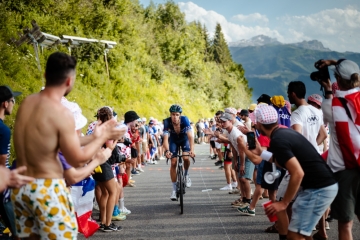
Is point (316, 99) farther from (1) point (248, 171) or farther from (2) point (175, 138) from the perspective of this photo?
(2) point (175, 138)

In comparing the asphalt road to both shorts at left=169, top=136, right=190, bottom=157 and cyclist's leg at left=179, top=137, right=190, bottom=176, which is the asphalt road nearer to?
cyclist's leg at left=179, top=137, right=190, bottom=176

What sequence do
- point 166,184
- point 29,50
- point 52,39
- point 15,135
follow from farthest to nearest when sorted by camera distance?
1. point 52,39
2. point 29,50
3. point 166,184
4. point 15,135

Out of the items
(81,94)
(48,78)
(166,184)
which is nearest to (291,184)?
(48,78)

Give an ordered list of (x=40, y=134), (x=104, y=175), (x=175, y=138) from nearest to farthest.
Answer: (x=40, y=134) < (x=104, y=175) < (x=175, y=138)

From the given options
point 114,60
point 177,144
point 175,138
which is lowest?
point 177,144

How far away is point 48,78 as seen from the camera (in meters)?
3.14

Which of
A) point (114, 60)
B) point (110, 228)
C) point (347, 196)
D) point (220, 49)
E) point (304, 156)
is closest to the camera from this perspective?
point (304, 156)

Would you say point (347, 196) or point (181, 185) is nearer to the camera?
point (347, 196)

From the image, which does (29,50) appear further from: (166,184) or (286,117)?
(286,117)

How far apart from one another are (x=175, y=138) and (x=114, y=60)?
25.1m

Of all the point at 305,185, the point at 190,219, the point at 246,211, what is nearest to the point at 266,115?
the point at 305,185

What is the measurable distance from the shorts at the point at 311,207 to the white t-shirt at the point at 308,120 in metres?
1.97

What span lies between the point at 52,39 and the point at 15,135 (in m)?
22.3

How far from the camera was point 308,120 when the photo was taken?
593cm
